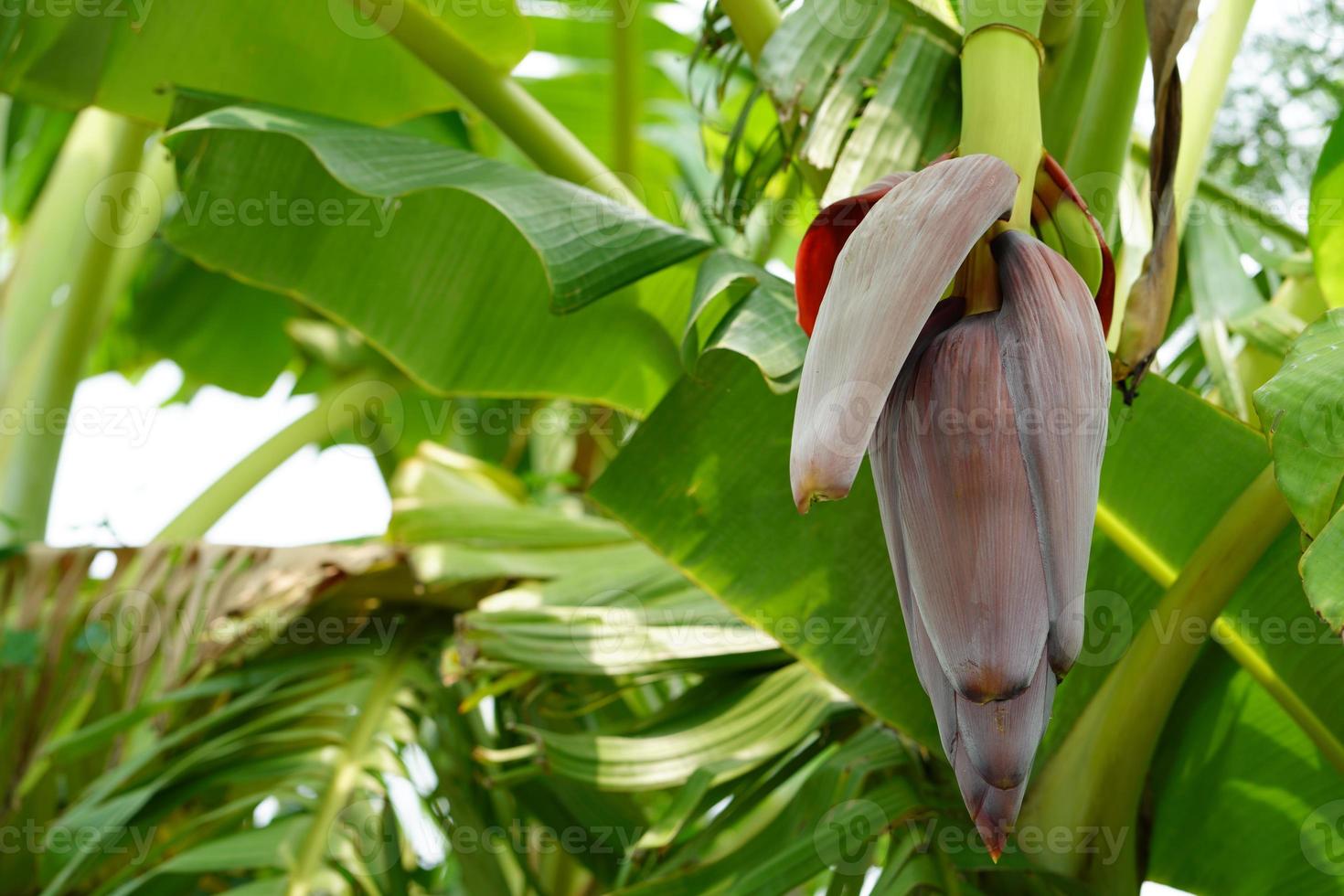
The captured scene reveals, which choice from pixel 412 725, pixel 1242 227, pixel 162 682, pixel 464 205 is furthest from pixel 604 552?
pixel 1242 227

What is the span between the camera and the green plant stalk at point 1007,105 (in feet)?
1.41

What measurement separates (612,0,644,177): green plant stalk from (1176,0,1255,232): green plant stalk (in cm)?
61

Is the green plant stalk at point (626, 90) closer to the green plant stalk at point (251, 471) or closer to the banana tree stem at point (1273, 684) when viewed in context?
the green plant stalk at point (251, 471)

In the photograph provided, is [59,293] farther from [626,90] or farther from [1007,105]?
[1007,105]

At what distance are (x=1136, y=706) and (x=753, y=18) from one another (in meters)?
0.57

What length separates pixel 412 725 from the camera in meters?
1.16

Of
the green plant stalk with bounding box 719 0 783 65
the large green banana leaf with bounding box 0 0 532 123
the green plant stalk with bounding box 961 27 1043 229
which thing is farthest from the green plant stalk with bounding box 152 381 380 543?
the green plant stalk with bounding box 961 27 1043 229

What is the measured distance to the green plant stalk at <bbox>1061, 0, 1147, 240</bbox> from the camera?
779mm

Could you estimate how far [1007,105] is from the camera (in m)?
0.44

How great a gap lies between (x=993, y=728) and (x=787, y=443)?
1.54 ft

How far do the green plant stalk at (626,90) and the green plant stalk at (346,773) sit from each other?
0.62m

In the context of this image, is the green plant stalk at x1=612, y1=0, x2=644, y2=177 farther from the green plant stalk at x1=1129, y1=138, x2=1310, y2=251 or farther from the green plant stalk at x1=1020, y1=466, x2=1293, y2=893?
the green plant stalk at x1=1020, y1=466, x2=1293, y2=893

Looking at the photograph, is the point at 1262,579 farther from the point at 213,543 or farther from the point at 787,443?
the point at 213,543

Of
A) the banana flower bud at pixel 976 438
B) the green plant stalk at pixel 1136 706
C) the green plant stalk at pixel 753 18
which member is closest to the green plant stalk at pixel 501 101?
the green plant stalk at pixel 753 18
